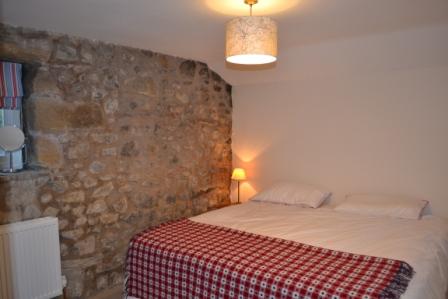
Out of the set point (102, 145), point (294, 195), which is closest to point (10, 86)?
point (102, 145)

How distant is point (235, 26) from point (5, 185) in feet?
6.12

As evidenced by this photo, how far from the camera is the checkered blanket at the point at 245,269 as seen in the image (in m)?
1.77

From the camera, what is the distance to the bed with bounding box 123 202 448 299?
206cm

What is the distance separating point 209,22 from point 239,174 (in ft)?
6.67

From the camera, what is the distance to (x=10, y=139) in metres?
2.55

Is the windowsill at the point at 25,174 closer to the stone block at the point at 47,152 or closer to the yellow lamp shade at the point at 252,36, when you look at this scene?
the stone block at the point at 47,152

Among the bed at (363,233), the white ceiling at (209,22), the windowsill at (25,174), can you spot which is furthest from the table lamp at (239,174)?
the windowsill at (25,174)

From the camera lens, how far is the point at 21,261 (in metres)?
2.40

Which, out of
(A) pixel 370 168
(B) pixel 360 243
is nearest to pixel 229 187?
(A) pixel 370 168

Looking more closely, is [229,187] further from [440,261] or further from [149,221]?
[440,261]

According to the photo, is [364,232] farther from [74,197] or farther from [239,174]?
[74,197]

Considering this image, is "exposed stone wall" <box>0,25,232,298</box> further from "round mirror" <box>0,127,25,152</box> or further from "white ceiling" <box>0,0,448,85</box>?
"white ceiling" <box>0,0,448,85</box>

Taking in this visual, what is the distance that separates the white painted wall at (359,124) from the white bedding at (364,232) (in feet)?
1.45

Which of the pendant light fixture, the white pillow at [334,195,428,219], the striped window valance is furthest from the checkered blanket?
the striped window valance
